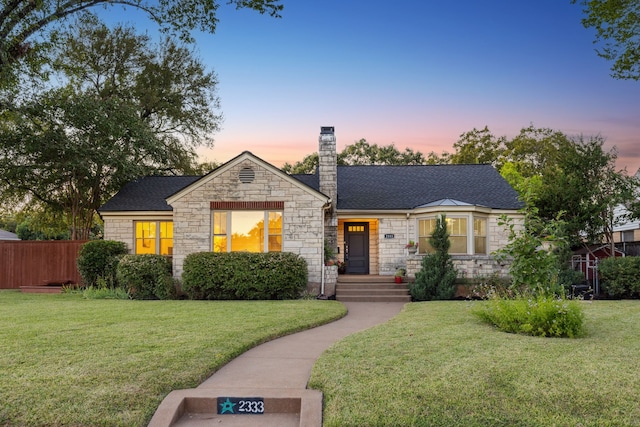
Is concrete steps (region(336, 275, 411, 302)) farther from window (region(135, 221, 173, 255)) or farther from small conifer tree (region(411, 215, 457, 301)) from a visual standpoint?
window (region(135, 221, 173, 255))

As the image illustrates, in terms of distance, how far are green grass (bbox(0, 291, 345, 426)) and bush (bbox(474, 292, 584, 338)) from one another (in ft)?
13.0

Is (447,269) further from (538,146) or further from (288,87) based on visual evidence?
(538,146)

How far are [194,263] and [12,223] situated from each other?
159ft

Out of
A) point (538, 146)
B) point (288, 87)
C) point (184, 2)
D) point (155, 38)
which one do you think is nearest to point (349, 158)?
point (538, 146)

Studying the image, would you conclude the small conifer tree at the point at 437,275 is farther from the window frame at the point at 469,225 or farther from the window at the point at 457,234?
the window at the point at 457,234

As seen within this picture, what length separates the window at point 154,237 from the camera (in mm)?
18266

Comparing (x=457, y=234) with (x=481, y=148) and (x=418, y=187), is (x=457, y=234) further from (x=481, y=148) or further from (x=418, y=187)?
(x=481, y=148)

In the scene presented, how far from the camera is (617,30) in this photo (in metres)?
15.2

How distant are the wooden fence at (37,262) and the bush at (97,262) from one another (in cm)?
255

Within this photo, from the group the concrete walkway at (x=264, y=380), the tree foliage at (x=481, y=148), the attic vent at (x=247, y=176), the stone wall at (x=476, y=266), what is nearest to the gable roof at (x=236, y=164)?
the attic vent at (x=247, y=176)

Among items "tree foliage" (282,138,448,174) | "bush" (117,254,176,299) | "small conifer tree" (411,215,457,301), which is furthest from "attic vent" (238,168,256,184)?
"tree foliage" (282,138,448,174)

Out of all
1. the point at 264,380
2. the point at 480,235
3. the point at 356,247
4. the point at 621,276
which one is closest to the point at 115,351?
the point at 264,380

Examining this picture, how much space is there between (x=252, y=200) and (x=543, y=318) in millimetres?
9792

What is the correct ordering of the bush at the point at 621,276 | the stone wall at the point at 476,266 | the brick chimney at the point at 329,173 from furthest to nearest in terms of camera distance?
the brick chimney at the point at 329,173 < the stone wall at the point at 476,266 < the bush at the point at 621,276
